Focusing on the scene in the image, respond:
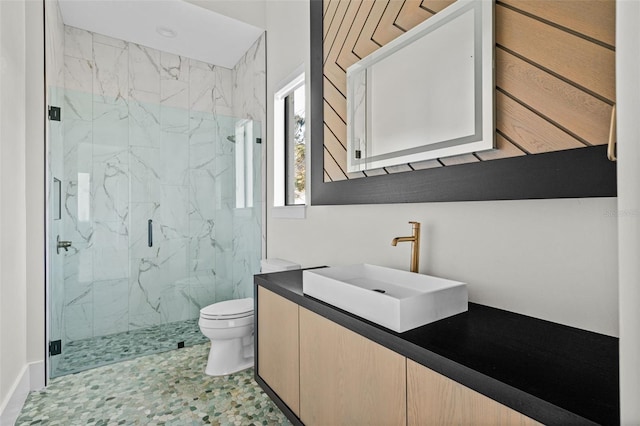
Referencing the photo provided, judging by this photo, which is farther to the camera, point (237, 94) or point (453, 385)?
point (237, 94)

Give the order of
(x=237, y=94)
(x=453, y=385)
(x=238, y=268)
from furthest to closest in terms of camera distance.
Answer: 1. (x=237, y=94)
2. (x=238, y=268)
3. (x=453, y=385)

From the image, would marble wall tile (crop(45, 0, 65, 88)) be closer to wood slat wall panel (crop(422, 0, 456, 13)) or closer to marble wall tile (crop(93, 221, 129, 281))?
marble wall tile (crop(93, 221, 129, 281))

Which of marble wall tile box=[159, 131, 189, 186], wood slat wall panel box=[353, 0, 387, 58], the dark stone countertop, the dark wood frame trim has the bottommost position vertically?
the dark stone countertop

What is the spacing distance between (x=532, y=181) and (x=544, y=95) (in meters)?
0.27

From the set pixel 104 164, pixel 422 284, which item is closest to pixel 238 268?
pixel 104 164

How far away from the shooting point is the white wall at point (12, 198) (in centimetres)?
172

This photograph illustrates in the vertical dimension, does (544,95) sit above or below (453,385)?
above

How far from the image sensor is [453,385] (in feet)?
2.84

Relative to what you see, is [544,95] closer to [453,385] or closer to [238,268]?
[453,385]

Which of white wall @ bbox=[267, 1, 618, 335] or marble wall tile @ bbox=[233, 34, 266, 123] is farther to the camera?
marble wall tile @ bbox=[233, 34, 266, 123]

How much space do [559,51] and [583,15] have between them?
0.10m

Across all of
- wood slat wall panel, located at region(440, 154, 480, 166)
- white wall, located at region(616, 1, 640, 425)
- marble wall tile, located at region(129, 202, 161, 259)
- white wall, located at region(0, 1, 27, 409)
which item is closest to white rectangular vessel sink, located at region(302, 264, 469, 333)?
wood slat wall panel, located at region(440, 154, 480, 166)

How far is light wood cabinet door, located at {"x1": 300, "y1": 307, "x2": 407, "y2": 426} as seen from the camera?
105 cm

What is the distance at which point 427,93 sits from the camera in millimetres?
1436
